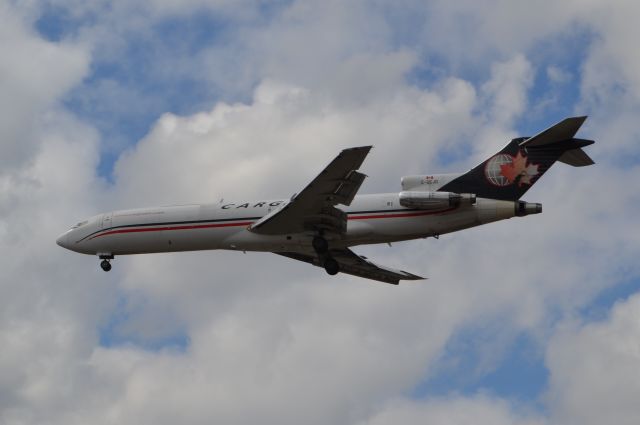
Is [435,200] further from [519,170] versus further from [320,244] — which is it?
[320,244]

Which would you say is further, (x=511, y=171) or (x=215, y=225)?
(x=215, y=225)

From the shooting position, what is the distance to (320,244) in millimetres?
48875

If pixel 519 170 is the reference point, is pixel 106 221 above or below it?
above

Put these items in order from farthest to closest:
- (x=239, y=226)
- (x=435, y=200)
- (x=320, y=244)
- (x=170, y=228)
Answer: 1. (x=170, y=228)
2. (x=239, y=226)
3. (x=320, y=244)
4. (x=435, y=200)

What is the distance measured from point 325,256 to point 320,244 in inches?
91.3

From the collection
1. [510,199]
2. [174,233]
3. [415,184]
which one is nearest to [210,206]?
[174,233]

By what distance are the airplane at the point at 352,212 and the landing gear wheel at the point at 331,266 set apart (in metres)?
0.05

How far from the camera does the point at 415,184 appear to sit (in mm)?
48594

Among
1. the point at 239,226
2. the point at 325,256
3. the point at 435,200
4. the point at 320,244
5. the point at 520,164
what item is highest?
the point at 520,164

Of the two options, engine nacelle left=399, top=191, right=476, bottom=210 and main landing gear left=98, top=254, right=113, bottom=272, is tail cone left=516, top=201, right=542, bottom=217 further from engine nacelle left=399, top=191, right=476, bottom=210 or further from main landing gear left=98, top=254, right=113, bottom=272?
main landing gear left=98, top=254, right=113, bottom=272

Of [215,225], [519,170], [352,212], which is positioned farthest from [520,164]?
[215,225]

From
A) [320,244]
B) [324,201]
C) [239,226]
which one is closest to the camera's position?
[324,201]

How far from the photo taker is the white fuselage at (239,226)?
47.3m

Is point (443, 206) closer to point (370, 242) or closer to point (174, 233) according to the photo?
point (370, 242)
